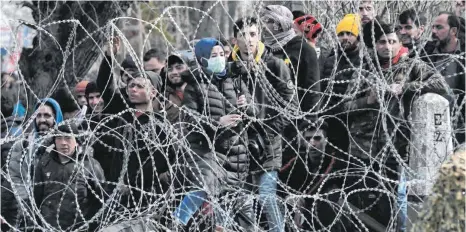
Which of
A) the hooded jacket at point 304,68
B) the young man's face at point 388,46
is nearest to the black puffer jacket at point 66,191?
the hooded jacket at point 304,68

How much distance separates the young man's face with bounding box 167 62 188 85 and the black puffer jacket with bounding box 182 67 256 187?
0.78ft

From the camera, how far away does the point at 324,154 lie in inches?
394

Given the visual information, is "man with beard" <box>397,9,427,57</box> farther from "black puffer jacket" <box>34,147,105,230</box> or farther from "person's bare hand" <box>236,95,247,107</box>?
"black puffer jacket" <box>34,147,105,230</box>

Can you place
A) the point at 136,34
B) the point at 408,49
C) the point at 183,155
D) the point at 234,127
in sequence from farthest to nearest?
1. the point at 136,34
2. the point at 408,49
3. the point at 234,127
4. the point at 183,155

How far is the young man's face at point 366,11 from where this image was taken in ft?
34.8

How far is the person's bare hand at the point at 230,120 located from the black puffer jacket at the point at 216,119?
0.12ft

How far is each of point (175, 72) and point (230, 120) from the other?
2.33 ft

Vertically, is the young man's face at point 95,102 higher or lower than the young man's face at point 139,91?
lower

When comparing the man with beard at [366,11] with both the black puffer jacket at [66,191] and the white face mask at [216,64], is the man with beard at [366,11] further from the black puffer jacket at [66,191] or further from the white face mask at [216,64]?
the black puffer jacket at [66,191]

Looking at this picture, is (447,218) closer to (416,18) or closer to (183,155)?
(183,155)

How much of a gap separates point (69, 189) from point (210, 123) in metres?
1.18

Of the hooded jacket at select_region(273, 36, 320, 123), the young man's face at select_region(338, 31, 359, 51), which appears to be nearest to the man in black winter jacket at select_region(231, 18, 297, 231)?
the hooded jacket at select_region(273, 36, 320, 123)

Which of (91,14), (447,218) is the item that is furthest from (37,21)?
(447,218)

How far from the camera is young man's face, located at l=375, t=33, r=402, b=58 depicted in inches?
384
